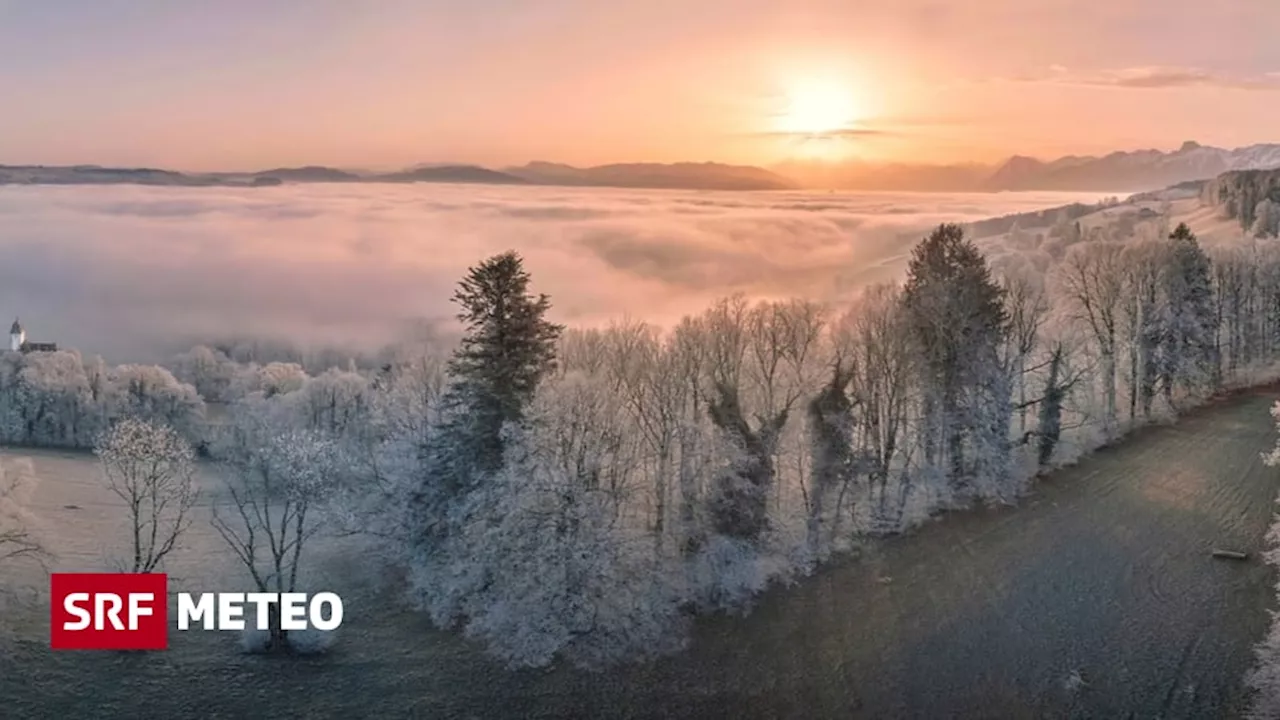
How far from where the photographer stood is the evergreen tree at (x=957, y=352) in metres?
44.8

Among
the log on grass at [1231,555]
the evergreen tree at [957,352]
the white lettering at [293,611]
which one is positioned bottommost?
the white lettering at [293,611]

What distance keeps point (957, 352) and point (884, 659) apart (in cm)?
1797

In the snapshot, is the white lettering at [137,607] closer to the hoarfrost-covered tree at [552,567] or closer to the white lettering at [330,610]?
the white lettering at [330,610]

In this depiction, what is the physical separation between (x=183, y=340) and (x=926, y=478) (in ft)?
488

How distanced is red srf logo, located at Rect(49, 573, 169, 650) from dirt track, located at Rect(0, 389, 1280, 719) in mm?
878

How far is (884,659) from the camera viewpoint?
32125 millimetres

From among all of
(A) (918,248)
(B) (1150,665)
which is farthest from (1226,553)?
(A) (918,248)

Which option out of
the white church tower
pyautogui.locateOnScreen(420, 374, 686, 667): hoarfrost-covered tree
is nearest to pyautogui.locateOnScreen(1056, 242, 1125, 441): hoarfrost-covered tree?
pyautogui.locateOnScreen(420, 374, 686, 667): hoarfrost-covered tree

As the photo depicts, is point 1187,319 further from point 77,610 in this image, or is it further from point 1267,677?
point 77,610

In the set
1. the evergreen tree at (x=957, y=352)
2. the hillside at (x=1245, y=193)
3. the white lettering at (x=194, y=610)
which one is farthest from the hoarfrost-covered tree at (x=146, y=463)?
the hillside at (x=1245, y=193)

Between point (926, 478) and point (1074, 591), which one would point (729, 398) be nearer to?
point (926, 478)

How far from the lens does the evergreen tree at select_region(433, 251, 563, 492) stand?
36062 millimetres

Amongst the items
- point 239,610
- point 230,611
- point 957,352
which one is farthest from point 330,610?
point 957,352

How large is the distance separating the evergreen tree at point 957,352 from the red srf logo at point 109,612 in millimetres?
33769
